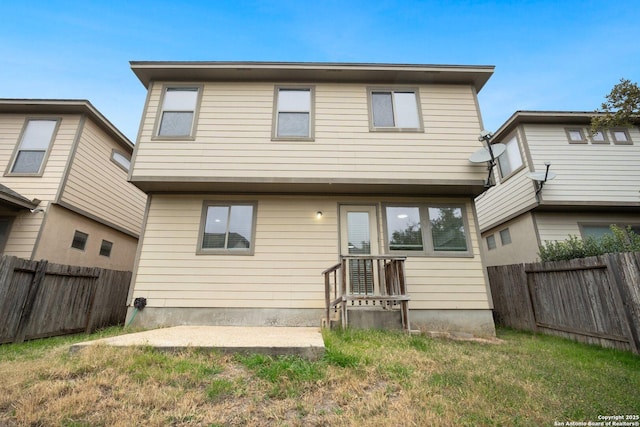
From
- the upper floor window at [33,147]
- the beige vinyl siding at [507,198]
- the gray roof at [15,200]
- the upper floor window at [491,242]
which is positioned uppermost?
the upper floor window at [33,147]

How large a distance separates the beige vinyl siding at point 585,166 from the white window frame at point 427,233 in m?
3.69

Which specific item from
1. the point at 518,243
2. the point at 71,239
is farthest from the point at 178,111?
the point at 518,243

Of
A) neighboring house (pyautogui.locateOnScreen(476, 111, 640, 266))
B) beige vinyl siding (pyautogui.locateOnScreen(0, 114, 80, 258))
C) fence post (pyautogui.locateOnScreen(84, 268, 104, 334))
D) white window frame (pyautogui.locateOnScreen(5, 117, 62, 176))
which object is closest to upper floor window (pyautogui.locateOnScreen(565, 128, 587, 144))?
neighboring house (pyautogui.locateOnScreen(476, 111, 640, 266))

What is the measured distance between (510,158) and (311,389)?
10614mm

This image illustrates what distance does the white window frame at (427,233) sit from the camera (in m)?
6.25

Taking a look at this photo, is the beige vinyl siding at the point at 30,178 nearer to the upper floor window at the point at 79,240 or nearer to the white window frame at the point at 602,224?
the upper floor window at the point at 79,240

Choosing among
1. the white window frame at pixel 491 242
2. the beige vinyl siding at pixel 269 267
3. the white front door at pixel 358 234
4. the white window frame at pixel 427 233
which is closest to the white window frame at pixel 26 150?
the beige vinyl siding at pixel 269 267

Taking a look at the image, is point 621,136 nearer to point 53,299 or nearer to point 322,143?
point 322,143

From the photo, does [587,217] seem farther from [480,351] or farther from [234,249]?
[234,249]

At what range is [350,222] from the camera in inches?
258

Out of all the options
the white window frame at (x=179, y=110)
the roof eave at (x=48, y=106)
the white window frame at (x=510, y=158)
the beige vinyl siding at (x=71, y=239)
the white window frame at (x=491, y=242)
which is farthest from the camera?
the white window frame at (x=491, y=242)

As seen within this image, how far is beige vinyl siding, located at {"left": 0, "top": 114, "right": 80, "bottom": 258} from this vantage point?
23.6 feet

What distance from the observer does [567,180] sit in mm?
8375

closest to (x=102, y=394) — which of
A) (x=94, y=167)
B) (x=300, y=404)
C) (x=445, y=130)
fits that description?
(x=300, y=404)
